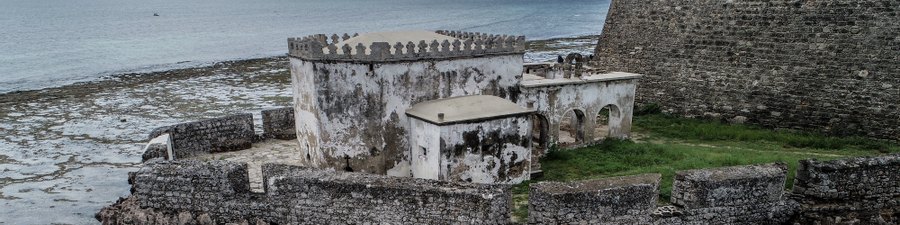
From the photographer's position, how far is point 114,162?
68.1ft

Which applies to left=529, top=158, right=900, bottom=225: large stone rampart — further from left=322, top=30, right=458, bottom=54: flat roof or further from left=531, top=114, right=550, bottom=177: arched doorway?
left=322, top=30, right=458, bottom=54: flat roof

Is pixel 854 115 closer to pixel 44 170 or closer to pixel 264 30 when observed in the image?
pixel 44 170

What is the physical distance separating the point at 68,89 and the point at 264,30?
6541 centimetres

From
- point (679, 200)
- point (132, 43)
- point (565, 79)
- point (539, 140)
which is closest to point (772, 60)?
point (565, 79)

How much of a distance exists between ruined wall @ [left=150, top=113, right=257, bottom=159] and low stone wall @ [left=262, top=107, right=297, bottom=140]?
2.14 feet

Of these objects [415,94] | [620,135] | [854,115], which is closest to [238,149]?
[415,94]

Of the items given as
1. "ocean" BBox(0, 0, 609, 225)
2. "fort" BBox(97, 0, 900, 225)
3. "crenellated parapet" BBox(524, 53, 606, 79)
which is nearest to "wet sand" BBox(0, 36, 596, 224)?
"ocean" BBox(0, 0, 609, 225)

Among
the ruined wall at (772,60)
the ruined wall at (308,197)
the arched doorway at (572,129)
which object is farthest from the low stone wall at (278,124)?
the ruined wall at (772,60)

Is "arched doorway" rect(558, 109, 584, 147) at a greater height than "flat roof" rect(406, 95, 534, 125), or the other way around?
"flat roof" rect(406, 95, 534, 125)

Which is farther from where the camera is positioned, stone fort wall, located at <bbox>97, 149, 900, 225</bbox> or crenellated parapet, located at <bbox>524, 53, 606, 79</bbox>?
crenellated parapet, located at <bbox>524, 53, 606, 79</bbox>

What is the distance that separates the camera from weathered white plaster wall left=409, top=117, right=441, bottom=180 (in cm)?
1362

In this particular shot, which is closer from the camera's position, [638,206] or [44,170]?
[638,206]

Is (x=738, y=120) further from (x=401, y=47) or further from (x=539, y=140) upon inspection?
(x=401, y=47)

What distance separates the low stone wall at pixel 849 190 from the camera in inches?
476
